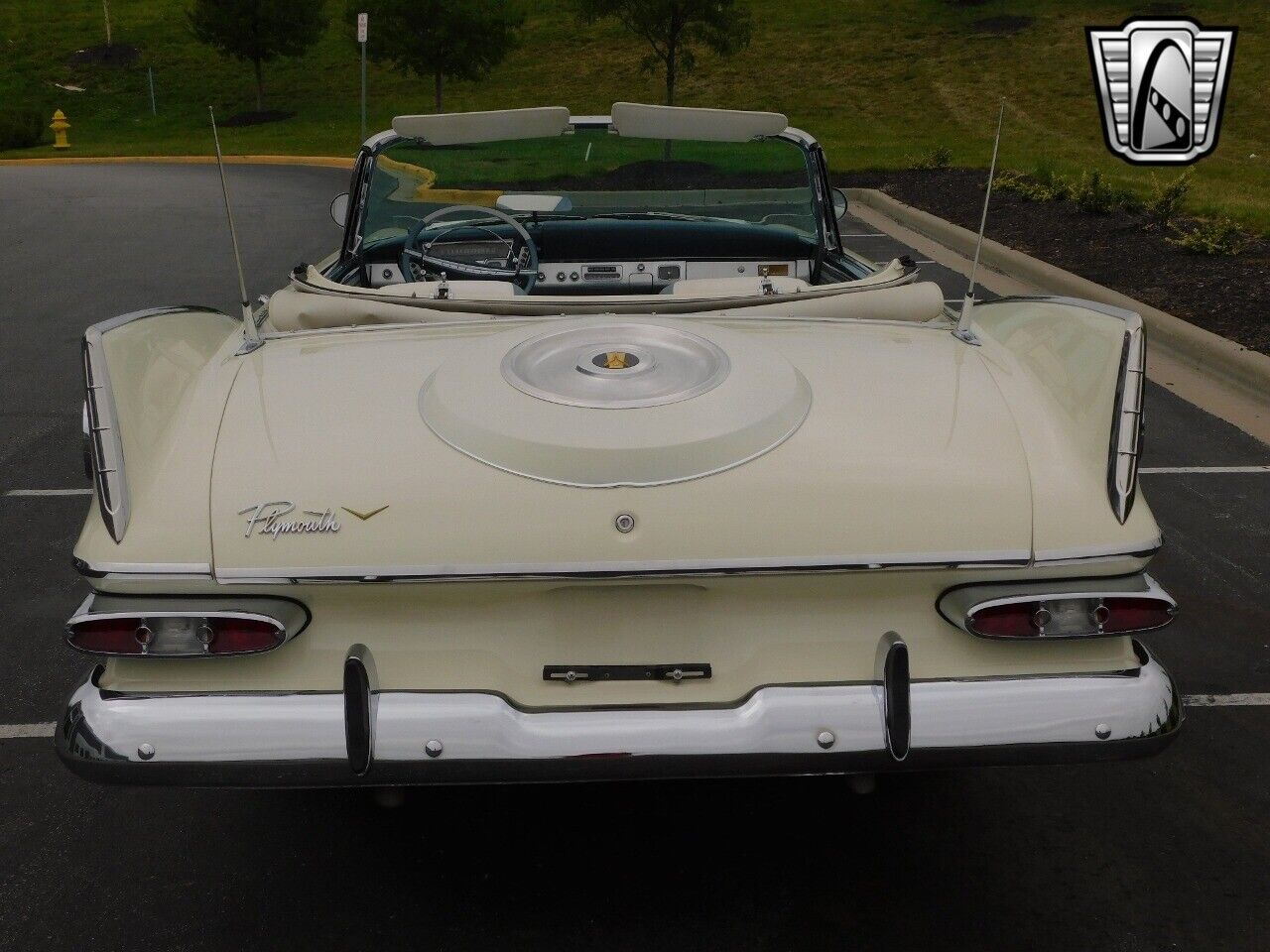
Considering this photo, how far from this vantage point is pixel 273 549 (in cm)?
221

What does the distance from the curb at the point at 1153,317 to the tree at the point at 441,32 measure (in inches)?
709

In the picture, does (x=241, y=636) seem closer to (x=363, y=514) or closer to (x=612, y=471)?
(x=363, y=514)

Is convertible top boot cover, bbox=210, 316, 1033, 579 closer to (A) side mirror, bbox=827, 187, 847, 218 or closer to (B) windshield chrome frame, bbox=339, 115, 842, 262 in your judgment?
(B) windshield chrome frame, bbox=339, 115, 842, 262

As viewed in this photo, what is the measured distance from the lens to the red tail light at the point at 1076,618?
228 centimetres

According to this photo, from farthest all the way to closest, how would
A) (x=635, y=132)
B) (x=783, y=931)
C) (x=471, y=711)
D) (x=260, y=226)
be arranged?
(x=260, y=226) → (x=635, y=132) → (x=783, y=931) → (x=471, y=711)

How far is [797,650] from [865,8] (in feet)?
151

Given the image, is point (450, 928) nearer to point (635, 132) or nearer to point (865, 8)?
point (635, 132)

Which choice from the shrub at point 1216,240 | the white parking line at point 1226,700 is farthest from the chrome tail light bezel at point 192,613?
the shrub at point 1216,240

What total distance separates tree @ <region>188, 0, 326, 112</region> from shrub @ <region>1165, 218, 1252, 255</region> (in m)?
A: 31.6

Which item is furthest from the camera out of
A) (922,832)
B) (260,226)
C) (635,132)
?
(260,226)

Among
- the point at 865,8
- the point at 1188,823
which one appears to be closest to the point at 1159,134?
the point at 1188,823

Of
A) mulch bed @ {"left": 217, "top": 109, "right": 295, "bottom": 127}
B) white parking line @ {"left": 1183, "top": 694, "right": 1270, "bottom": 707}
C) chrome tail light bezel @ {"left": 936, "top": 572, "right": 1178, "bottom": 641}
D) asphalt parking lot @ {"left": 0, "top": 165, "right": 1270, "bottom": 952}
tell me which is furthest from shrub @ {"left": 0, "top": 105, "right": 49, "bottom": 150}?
chrome tail light bezel @ {"left": 936, "top": 572, "right": 1178, "bottom": 641}

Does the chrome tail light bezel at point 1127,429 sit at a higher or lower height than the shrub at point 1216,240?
higher

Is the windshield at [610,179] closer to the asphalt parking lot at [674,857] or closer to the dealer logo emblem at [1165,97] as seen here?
the asphalt parking lot at [674,857]
